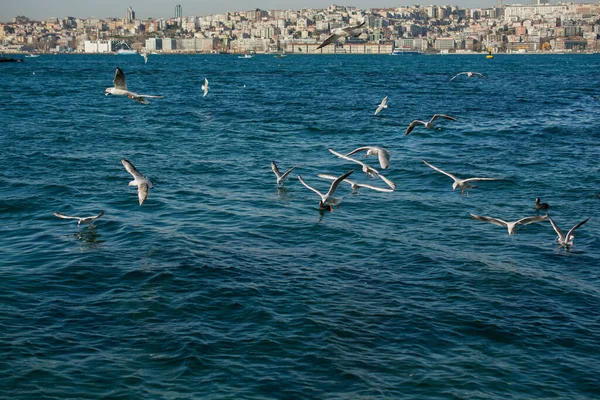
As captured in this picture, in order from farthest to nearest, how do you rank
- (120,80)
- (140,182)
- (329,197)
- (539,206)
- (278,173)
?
(278,173), (539,206), (120,80), (329,197), (140,182)

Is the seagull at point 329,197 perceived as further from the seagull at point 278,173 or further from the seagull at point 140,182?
the seagull at point 140,182

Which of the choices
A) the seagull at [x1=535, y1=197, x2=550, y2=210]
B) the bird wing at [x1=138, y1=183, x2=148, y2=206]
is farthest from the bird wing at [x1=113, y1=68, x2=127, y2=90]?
the seagull at [x1=535, y1=197, x2=550, y2=210]

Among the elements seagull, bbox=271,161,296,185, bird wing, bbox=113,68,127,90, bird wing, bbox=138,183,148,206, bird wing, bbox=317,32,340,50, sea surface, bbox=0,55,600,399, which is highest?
bird wing, bbox=317,32,340,50

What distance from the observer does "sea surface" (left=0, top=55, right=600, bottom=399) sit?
32.6 feet

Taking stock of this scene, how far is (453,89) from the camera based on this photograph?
Result: 6488 cm

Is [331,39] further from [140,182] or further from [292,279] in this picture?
[292,279]

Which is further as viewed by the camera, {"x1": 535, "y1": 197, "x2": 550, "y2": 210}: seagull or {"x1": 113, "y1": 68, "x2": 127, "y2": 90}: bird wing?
{"x1": 535, "y1": 197, "x2": 550, "y2": 210}: seagull

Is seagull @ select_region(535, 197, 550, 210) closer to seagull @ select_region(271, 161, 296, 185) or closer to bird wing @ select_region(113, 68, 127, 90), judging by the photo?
seagull @ select_region(271, 161, 296, 185)

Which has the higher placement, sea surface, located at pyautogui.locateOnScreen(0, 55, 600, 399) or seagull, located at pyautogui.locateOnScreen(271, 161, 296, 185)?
seagull, located at pyautogui.locateOnScreen(271, 161, 296, 185)

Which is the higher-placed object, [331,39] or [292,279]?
[331,39]

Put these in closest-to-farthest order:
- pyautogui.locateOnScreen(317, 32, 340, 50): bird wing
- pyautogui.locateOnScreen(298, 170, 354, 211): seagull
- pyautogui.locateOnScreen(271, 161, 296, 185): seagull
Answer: pyautogui.locateOnScreen(298, 170, 354, 211): seagull
pyautogui.locateOnScreen(317, 32, 340, 50): bird wing
pyautogui.locateOnScreen(271, 161, 296, 185): seagull

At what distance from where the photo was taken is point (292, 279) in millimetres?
13391

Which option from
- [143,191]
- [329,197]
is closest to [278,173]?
[329,197]

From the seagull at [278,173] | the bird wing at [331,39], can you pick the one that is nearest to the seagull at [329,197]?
the seagull at [278,173]
